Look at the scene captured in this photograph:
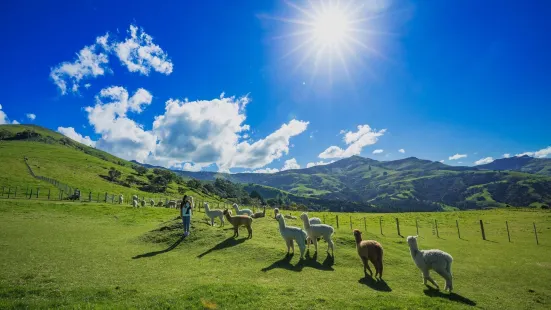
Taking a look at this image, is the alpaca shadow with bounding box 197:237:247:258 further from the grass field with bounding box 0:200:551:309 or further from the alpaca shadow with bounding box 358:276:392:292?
the alpaca shadow with bounding box 358:276:392:292

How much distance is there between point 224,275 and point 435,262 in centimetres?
993

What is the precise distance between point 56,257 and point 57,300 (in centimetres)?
765

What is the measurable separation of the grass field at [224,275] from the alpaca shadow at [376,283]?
0.11 metres

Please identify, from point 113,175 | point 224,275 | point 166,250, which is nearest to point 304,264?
point 224,275

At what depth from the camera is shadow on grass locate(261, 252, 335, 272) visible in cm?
1507

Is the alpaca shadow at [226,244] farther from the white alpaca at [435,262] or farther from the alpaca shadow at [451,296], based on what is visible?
the alpaca shadow at [451,296]

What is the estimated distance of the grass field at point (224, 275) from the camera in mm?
10336

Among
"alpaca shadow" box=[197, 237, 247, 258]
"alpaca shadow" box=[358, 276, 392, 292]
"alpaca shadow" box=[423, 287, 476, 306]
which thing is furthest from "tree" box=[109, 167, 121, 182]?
"alpaca shadow" box=[423, 287, 476, 306]

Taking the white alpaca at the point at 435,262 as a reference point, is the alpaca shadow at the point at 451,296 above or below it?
below

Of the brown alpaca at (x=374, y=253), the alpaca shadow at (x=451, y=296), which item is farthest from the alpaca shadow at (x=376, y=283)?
the alpaca shadow at (x=451, y=296)

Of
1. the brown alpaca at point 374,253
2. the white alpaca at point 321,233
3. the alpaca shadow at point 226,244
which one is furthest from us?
the alpaca shadow at point 226,244

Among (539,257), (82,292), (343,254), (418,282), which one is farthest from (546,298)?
(82,292)

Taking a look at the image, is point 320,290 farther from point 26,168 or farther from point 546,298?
point 26,168

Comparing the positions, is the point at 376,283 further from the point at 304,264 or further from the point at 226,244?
the point at 226,244
